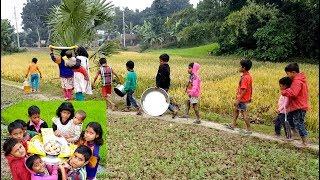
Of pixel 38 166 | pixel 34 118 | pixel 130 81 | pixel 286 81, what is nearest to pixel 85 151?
pixel 38 166

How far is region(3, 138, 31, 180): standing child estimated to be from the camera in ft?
11.5

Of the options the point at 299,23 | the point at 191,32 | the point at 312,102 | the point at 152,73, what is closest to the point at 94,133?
the point at 312,102

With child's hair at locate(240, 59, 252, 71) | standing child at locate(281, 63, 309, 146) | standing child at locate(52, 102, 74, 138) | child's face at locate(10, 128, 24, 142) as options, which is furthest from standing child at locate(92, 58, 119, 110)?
child's face at locate(10, 128, 24, 142)

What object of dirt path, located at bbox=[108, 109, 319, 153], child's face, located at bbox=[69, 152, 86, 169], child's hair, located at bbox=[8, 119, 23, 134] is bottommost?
dirt path, located at bbox=[108, 109, 319, 153]

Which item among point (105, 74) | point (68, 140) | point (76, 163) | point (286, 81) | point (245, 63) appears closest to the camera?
point (76, 163)

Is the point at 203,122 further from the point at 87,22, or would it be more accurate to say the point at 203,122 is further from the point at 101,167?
the point at 87,22

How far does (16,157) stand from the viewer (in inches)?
139

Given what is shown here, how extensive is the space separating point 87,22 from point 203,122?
4.54m

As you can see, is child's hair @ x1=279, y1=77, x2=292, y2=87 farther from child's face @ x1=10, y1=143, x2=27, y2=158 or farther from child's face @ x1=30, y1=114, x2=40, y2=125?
child's face @ x1=10, y1=143, x2=27, y2=158

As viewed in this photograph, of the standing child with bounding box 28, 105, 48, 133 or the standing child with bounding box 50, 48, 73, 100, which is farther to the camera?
the standing child with bounding box 50, 48, 73, 100

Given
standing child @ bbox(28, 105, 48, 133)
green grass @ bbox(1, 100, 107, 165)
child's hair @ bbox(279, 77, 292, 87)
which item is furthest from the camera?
child's hair @ bbox(279, 77, 292, 87)

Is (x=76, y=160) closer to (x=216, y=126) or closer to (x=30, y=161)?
(x=30, y=161)

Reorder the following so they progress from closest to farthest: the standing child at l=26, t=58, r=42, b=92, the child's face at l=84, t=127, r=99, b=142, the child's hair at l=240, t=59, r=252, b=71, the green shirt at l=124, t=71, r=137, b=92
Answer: the child's face at l=84, t=127, r=99, b=142, the child's hair at l=240, t=59, r=252, b=71, the green shirt at l=124, t=71, r=137, b=92, the standing child at l=26, t=58, r=42, b=92

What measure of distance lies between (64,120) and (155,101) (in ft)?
13.8
